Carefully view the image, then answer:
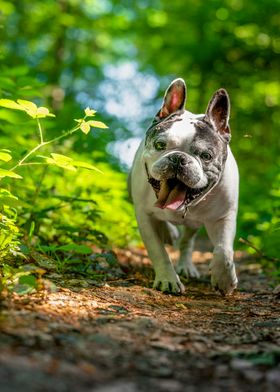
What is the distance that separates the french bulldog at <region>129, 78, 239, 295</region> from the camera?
376 cm

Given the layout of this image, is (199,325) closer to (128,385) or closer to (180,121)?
(128,385)

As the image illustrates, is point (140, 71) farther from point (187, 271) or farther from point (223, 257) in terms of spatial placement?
point (223, 257)

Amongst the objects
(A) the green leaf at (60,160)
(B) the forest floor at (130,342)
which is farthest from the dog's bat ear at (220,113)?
(A) the green leaf at (60,160)

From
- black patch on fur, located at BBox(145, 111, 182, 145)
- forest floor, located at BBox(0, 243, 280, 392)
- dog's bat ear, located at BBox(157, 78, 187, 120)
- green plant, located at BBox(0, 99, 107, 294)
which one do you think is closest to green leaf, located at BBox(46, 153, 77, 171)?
green plant, located at BBox(0, 99, 107, 294)

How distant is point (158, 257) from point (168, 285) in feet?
0.91

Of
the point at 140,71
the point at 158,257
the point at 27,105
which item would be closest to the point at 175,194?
the point at 158,257

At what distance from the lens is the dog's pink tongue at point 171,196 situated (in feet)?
12.4

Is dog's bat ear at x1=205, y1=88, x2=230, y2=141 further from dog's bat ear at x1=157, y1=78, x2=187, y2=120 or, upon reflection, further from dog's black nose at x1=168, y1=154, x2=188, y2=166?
dog's black nose at x1=168, y1=154, x2=188, y2=166

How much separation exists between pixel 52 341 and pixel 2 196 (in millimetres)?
1351

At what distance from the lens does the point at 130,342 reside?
228cm

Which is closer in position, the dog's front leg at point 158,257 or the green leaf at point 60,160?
the green leaf at point 60,160

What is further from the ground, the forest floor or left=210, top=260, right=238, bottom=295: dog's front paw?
left=210, top=260, right=238, bottom=295: dog's front paw

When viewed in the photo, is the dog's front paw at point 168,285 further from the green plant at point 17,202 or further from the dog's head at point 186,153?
the green plant at point 17,202

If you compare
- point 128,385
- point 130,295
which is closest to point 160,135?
point 130,295
